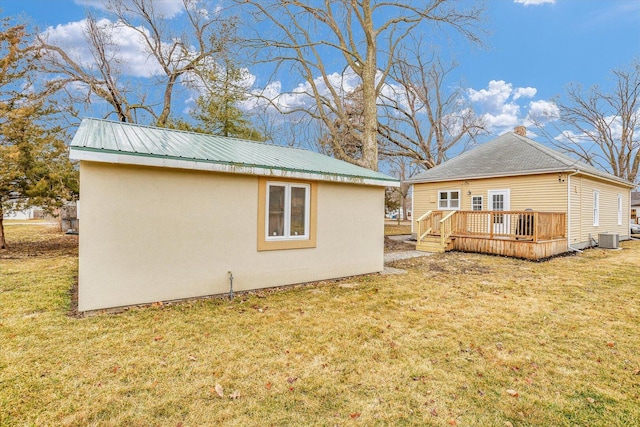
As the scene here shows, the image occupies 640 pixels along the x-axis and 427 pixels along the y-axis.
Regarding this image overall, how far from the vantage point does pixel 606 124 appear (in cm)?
2833

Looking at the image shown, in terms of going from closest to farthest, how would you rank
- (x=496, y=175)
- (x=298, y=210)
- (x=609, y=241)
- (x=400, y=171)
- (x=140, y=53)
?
(x=298, y=210), (x=496, y=175), (x=609, y=241), (x=140, y=53), (x=400, y=171)

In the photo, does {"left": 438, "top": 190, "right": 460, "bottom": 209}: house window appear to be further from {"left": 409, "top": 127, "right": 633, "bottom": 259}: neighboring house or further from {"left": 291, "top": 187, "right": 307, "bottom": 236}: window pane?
{"left": 291, "top": 187, "right": 307, "bottom": 236}: window pane

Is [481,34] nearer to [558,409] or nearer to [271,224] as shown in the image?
[271,224]

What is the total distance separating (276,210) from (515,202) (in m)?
11.8

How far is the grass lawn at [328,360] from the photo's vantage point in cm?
259

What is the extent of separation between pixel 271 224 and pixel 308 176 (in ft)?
3.98

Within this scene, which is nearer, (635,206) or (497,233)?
(497,233)

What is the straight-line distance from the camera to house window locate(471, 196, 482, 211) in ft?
48.1

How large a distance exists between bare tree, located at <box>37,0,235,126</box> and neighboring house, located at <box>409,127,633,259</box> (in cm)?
1288

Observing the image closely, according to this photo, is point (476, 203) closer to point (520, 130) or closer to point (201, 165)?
point (520, 130)

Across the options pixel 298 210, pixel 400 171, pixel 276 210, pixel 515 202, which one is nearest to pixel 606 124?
pixel 400 171

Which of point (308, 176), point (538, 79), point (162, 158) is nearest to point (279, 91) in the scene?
point (308, 176)

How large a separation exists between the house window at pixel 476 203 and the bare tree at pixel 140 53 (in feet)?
45.4

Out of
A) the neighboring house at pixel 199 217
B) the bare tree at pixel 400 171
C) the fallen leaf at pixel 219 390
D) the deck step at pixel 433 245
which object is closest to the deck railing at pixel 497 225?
the deck step at pixel 433 245
